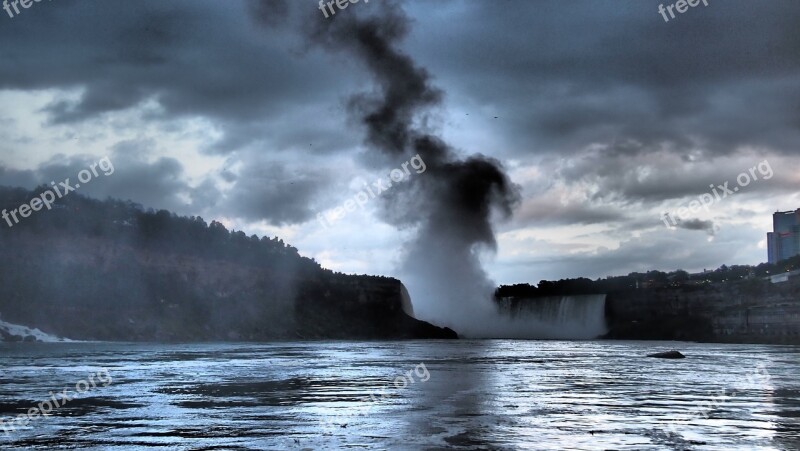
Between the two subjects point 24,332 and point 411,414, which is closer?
point 411,414

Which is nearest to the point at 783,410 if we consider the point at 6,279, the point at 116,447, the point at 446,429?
the point at 446,429

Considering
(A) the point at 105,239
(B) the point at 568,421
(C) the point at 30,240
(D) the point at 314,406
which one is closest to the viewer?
(B) the point at 568,421

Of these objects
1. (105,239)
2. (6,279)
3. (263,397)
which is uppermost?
(105,239)

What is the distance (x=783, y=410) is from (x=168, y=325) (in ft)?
566

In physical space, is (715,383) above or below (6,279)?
below

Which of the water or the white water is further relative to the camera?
the white water

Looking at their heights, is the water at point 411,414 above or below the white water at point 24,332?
below

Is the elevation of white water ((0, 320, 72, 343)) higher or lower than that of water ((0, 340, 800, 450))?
higher

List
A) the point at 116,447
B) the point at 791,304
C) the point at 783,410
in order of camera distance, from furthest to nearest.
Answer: the point at 791,304 < the point at 783,410 < the point at 116,447

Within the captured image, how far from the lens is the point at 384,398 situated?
99.9 ft

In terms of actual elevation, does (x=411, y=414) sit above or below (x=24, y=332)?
below

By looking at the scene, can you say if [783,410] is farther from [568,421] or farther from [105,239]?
[105,239]

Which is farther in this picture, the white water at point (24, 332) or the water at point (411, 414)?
the white water at point (24, 332)

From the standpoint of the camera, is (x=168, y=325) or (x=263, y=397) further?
(x=168, y=325)
